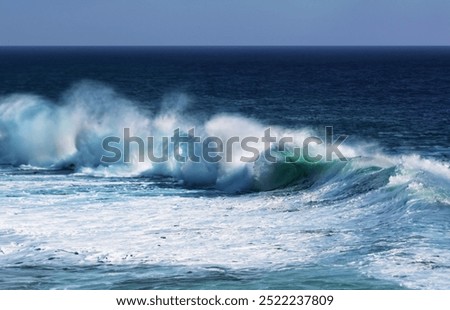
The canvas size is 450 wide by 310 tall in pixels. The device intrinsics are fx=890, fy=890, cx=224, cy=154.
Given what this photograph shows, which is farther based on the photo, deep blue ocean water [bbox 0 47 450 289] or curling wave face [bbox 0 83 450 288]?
curling wave face [bbox 0 83 450 288]

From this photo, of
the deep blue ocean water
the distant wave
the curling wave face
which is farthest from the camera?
the distant wave

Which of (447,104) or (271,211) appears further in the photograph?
(447,104)

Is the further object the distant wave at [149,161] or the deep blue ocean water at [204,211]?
the distant wave at [149,161]

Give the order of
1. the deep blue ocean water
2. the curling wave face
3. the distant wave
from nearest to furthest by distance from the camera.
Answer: the deep blue ocean water, the curling wave face, the distant wave

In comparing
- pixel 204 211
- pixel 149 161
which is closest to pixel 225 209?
pixel 204 211

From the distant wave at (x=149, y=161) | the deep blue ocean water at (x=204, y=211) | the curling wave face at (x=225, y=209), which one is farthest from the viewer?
the distant wave at (x=149, y=161)

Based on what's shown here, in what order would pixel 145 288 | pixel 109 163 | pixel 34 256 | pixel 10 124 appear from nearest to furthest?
pixel 145 288 < pixel 34 256 < pixel 109 163 < pixel 10 124

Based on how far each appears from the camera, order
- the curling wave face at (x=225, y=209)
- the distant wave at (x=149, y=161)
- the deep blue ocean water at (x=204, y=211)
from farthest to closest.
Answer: the distant wave at (x=149, y=161) → the curling wave face at (x=225, y=209) → the deep blue ocean water at (x=204, y=211)

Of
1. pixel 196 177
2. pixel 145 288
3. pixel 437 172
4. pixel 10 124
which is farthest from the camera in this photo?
pixel 10 124

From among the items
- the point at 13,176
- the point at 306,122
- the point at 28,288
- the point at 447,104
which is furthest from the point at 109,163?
the point at 447,104

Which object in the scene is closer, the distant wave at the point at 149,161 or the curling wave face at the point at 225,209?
the curling wave face at the point at 225,209

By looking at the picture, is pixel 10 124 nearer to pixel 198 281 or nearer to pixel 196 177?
pixel 196 177
